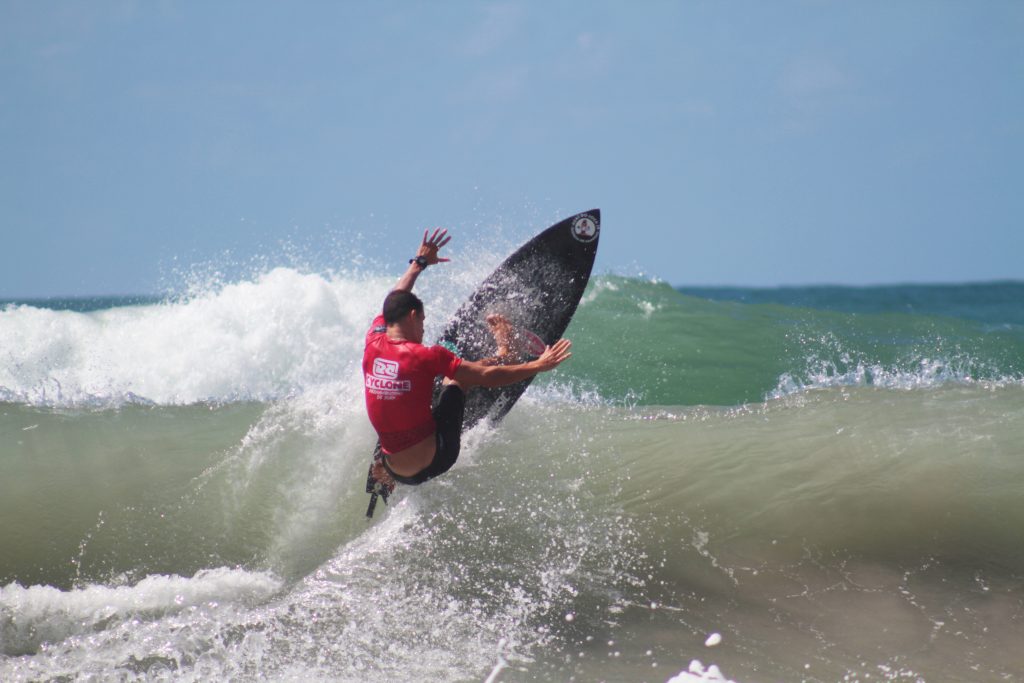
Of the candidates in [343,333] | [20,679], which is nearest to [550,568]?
[20,679]

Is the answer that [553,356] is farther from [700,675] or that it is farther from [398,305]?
[700,675]

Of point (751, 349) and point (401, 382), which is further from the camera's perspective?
point (751, 349)

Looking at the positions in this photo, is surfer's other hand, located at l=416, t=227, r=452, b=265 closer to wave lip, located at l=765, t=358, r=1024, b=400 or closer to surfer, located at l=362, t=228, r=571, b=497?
surfer, located at l=362, t=228, r=571, b=497

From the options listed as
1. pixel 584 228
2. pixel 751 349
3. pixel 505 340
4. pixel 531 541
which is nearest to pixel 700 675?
pixel 531 541

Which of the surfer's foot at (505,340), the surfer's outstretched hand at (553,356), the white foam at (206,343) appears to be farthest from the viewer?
the white foam at (206,343)

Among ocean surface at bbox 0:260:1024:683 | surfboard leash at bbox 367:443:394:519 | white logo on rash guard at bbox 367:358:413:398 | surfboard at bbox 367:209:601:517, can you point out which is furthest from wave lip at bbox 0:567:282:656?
surfboard at bbox 367:209:601:517

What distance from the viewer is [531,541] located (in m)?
4.93

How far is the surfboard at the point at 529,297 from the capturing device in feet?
19.5

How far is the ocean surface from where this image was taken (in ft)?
13.1

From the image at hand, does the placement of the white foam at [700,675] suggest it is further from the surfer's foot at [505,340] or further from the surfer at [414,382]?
the surfer's foot at [505,340]

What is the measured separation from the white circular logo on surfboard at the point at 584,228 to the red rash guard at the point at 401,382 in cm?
215

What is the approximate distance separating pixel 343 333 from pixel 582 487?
6.15 metres

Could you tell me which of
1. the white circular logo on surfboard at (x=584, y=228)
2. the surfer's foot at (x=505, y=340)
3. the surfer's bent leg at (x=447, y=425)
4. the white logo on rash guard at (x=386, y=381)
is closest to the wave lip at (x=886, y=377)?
the white circular logo on surfboard at (x=584, y=228)

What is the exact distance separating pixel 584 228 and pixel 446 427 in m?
2.25
